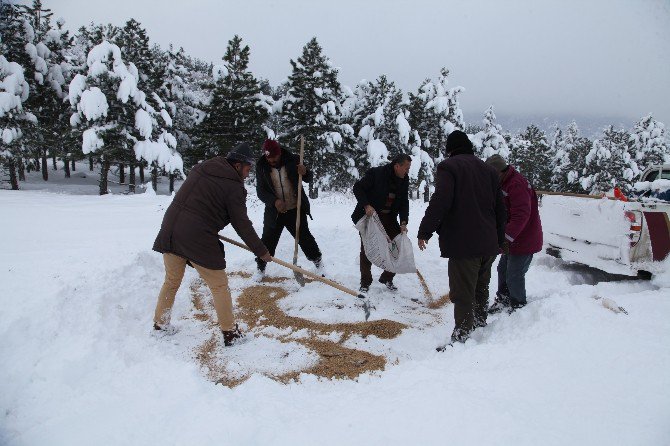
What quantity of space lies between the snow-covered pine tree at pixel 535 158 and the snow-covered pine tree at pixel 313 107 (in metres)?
25.9

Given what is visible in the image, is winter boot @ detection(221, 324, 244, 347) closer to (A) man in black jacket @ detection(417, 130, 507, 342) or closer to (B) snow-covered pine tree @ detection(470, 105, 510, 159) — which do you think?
(A) man in black jacket @ detection(417, 130, 507, 342)

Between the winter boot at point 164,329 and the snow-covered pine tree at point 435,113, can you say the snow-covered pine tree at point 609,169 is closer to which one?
the snow-covered pine tree at point 435,113

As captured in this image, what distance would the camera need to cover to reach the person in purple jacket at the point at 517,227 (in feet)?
13.4

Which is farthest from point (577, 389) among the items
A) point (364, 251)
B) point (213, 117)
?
point (213, 117)

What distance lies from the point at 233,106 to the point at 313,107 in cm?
458

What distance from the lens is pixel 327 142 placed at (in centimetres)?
2259

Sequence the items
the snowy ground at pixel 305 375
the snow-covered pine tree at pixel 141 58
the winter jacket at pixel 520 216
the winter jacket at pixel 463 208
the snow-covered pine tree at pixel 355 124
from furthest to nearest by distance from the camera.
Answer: the snow-covered pine tree at pixel 355 124 → the snow-covered pine tree at pixel 141 58 → the winter jacket at pixel 520 216 → the winter jacket at pixel 463 208 → the snowy ground at pixel 305 375

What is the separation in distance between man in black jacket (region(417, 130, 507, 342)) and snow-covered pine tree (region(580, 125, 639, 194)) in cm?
3179

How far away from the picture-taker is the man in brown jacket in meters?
3.50

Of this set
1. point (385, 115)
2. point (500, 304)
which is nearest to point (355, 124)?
point (385, 115)

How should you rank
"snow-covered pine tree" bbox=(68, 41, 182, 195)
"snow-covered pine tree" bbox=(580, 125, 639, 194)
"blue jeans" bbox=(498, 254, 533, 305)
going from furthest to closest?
"snow-covered pine tree" bbox=(580, 125, 639, 194) < "snow-covered pine tree" bbox=(68, 41, 182, 195) < "blue jeans" bbox=(498, 254, 533, 305)

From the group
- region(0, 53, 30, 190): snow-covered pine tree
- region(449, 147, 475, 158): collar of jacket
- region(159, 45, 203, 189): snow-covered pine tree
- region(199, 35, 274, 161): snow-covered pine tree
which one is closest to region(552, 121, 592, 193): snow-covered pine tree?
region(199, 35, 274, 161): snow-covered pine tree

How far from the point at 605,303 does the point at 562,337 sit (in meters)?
1.02

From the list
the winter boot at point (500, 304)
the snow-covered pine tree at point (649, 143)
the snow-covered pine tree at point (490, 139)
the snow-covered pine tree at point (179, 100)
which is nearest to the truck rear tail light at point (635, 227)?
the winter boot at point (500, 304)
